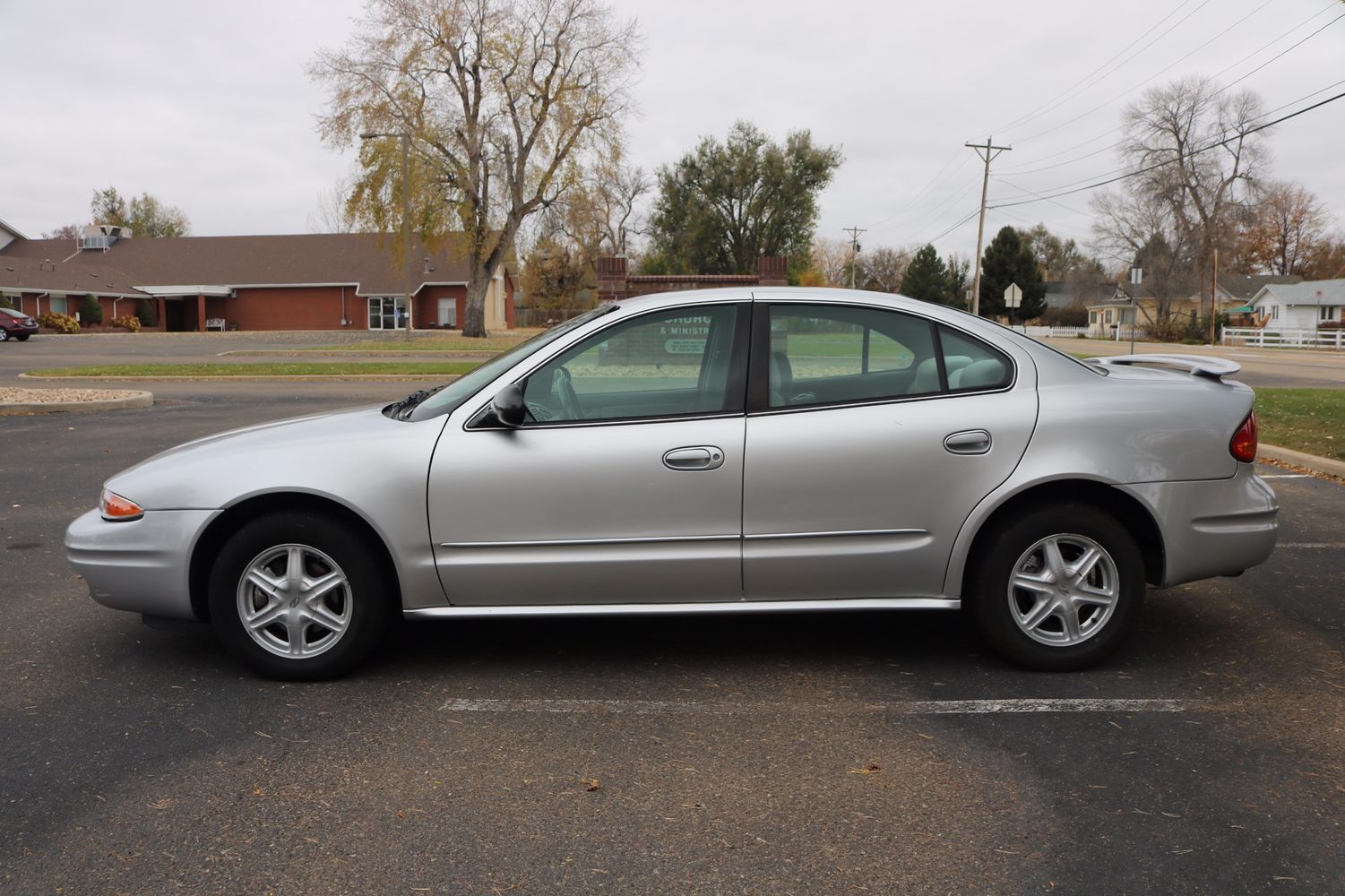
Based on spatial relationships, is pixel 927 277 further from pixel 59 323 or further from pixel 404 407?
pixel 404 407

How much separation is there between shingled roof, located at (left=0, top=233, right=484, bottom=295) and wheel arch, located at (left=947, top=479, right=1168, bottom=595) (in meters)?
55.9

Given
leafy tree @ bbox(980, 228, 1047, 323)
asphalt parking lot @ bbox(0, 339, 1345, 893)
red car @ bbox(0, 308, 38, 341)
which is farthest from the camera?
leafy tree @ bbox(980, 228, 1047, 323)

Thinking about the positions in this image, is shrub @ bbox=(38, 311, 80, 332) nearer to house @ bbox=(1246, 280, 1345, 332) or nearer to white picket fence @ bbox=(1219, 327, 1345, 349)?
white picket fence @ bbox=(1219, 327, 1345, 349)

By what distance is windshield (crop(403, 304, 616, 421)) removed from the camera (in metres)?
4.58

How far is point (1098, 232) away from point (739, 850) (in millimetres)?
78207

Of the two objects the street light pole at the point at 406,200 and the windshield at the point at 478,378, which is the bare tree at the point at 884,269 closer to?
the street light pole at the point at 406,200

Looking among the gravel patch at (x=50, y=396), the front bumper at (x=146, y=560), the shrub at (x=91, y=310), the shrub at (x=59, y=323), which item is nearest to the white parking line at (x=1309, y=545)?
the front bumper at (x=146, y=560)

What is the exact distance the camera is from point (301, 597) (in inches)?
175

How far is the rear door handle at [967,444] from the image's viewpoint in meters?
4.43

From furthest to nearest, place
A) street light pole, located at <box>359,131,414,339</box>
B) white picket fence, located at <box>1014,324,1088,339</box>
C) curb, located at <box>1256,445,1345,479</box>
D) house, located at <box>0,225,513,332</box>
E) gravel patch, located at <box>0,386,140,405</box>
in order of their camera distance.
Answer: white picket fence, located at <box>1014,324,1088,339</box> < house, located at <box>0,225,513,332</box> < street light pole, located at <box>359,131,414,339</box> < gravel patch, located at <box>0,386,140,405</box> < curb, located at <box>1256,445,1345,479</box>

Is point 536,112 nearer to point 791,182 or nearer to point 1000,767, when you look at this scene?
point 791,182

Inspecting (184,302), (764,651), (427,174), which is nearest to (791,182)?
(427,174)

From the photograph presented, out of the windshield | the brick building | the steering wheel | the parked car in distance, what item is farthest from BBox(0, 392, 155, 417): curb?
the steering wheel

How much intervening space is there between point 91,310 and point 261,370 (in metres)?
38.8
